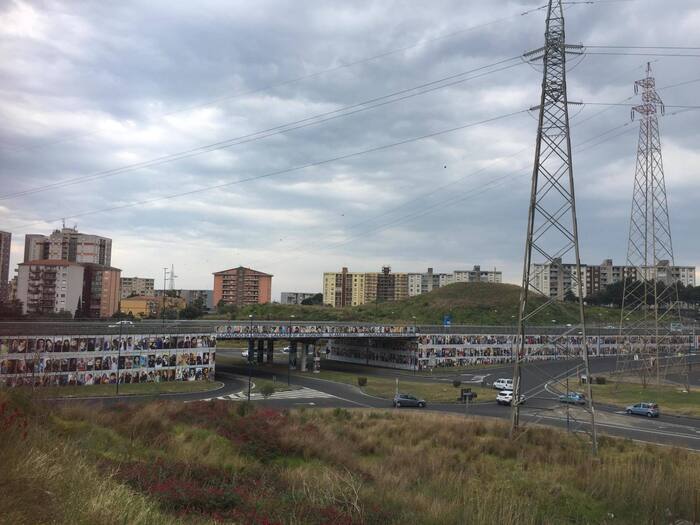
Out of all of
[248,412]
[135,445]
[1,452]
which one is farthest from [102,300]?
[1,452]

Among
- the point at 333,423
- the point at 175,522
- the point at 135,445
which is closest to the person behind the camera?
the point at 175,522

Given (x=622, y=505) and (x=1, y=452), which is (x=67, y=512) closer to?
(x=1, y=452)

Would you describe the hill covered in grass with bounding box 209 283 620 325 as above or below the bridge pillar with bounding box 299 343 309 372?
above

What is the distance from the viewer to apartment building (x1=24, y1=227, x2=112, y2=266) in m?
112

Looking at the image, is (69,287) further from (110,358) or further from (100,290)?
(110,358)

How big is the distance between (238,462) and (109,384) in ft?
102

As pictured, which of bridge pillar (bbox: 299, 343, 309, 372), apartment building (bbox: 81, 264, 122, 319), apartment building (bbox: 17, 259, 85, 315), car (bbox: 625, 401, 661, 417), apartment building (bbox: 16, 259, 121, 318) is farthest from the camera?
apartment building (bbox: 81, 264, 122, 319)

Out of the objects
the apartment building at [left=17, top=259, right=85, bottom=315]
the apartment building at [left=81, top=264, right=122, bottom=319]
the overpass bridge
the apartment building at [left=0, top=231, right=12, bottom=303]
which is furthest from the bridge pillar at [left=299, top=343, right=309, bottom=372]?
the apartment building at [left=81, top=264, right=122, bottom=319]

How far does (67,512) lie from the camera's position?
6957 millimetres

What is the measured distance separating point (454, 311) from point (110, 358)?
9438 cm

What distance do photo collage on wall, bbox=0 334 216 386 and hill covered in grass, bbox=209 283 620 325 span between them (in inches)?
2443

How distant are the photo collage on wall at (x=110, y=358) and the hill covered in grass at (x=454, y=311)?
204ft

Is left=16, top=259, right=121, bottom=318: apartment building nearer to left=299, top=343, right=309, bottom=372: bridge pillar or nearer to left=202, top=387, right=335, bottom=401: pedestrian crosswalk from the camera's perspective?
left=299, top=343, right=309, bottom=372: bridge pillar

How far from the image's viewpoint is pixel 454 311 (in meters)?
126
